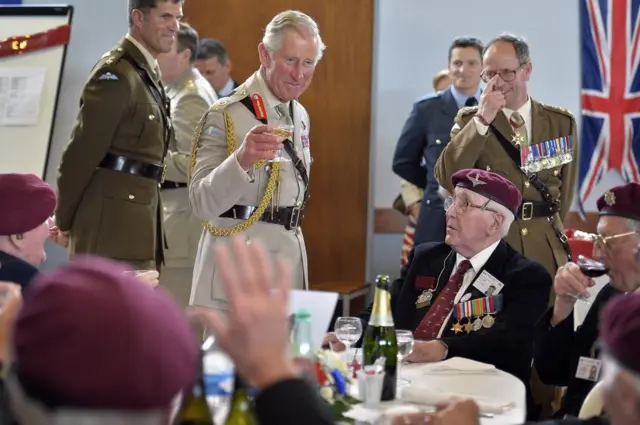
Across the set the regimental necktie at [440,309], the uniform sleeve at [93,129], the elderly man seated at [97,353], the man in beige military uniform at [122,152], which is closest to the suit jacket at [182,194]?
the man in beige military uniform at [122,152]

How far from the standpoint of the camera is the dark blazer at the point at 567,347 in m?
3.02

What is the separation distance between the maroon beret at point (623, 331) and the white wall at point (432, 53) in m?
4.74

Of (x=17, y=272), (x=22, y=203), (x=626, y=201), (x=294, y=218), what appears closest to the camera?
(x=17, y=272)

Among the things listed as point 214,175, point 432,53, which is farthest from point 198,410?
point 432,53

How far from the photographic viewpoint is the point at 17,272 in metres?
2.48

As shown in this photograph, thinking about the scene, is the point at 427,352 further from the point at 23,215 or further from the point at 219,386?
the point at 23,215

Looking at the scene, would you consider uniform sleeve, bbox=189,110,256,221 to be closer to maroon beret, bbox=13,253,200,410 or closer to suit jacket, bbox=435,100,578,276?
suit jacket, bbox=435,100,578,276

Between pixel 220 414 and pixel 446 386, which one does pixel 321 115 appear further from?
pixel 220 414

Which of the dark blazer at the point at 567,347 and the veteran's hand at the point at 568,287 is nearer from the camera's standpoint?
the veteran's hand at the point at 568,287

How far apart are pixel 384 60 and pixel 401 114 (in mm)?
375

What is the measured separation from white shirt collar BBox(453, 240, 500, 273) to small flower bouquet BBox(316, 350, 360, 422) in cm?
102

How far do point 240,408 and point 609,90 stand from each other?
4991 mm

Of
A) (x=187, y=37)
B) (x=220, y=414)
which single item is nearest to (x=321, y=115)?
(x=187, y=37)

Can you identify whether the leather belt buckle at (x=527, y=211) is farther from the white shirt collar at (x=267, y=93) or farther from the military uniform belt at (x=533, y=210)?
the white shirt collar at (x=267, y=93)
